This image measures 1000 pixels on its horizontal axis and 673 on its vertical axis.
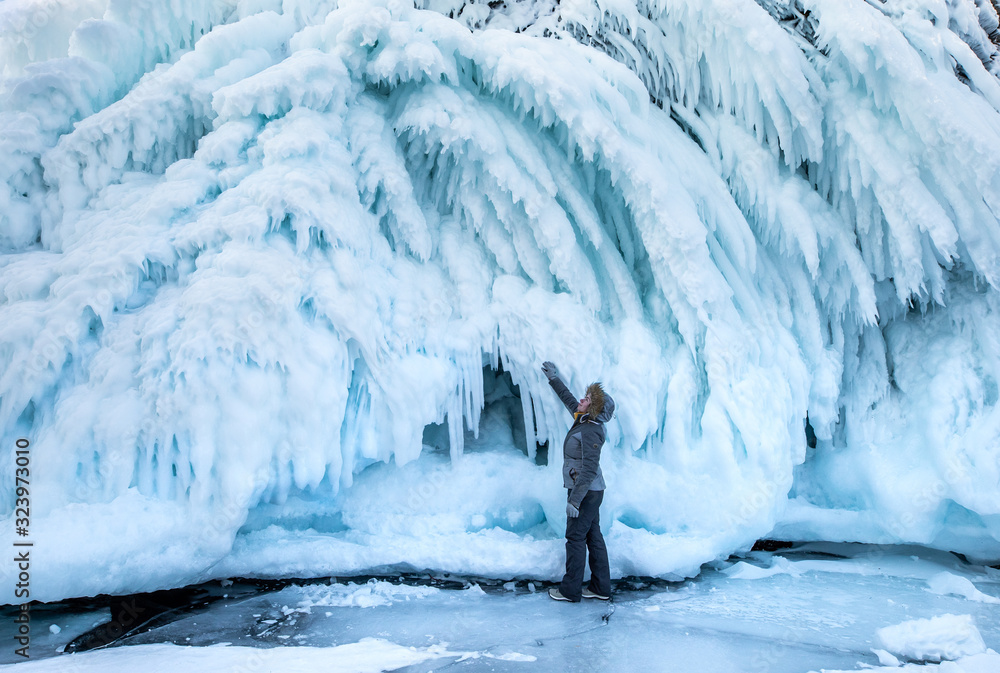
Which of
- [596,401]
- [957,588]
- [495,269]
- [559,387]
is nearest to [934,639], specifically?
[957,588]

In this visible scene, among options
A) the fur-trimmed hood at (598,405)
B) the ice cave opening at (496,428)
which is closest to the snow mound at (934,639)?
the fur-trimmed hood at (598,405)

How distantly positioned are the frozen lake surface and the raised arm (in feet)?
4.29

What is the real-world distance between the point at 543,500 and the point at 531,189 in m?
2.45

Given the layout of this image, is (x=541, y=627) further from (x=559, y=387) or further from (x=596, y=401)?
(x=559, y=387)

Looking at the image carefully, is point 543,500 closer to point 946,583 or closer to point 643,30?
point 946,583

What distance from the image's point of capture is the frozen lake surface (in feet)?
10.7

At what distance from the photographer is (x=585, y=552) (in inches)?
168

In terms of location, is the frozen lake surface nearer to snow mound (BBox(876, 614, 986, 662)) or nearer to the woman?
snow mound (BBox(876, 614, 986, 662))

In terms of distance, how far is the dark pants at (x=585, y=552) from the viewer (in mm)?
4223

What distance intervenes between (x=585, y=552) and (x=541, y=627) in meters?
0.66

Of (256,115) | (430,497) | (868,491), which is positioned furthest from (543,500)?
(256,115)

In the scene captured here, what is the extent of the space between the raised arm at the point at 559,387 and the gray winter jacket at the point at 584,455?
25 cm

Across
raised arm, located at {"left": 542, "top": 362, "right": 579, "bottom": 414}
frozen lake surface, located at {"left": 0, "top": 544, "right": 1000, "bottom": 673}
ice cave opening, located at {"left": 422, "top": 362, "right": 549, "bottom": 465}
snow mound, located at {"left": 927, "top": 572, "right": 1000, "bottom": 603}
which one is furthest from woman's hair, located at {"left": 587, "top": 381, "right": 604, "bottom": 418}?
snow mound, located at {"left": 927, "top": 572, "right": 1000, "bottom": 603}

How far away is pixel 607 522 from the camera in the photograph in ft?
16.2
